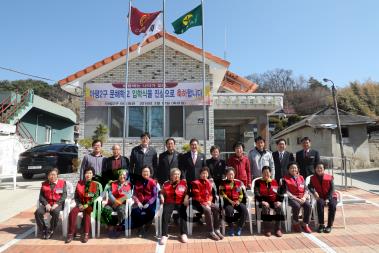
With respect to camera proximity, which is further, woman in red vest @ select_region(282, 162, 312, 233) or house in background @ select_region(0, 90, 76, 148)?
house in background @ select_region(0, 90, 76, 148)

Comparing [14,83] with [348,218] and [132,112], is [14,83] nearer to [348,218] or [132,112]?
[132,112]

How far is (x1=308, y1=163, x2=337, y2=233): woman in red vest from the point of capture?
539 centimetres

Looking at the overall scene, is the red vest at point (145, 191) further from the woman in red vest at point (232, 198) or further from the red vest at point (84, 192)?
the woman in red vest at point (232, 198)

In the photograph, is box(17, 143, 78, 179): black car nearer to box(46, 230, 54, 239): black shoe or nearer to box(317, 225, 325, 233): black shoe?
box(46, 230, 54, 239): black shoe

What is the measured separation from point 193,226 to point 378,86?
1646 inches

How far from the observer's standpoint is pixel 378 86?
3962cm

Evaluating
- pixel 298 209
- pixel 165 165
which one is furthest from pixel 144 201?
pixel 298 209

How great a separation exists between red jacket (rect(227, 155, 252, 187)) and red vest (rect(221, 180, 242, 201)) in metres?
0.32

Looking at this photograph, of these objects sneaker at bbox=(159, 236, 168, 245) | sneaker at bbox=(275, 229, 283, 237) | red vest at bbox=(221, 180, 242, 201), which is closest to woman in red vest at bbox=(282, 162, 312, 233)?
sneaker at bbox=(275, 229, 283, 237)

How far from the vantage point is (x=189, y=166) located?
5820 mm

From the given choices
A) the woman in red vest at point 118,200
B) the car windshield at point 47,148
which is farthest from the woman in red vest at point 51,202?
the car windshield at point 47,148

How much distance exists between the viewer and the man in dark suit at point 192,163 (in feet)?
18.9

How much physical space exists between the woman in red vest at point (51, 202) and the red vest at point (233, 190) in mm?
2784

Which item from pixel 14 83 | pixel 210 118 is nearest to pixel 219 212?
pixel 210 118
